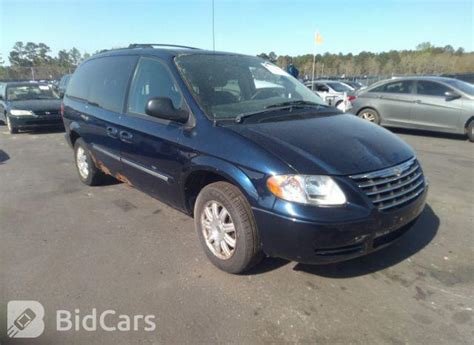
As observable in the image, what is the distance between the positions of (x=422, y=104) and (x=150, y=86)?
→ 7970 millimetres

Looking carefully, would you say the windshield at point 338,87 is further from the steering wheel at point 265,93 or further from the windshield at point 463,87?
the steering wheel at point 265,93

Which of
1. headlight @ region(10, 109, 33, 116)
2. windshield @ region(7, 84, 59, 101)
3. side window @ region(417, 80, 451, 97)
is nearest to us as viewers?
side window @ region(417, 80, 451, 97)

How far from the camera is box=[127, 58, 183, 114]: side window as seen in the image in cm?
347

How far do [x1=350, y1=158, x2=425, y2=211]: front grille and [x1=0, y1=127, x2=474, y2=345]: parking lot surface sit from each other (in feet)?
2.20

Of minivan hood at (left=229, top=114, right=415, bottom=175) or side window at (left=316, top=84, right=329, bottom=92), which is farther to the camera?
side window at (left=316, top=84, right=329, bottom=92)

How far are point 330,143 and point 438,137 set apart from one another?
801cm

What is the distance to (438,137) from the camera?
951 cm

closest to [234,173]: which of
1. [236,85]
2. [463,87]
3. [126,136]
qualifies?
[236,85]

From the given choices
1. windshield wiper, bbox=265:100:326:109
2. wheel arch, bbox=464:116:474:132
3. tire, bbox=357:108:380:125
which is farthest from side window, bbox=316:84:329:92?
windshield wiper, bbox=265:100:326:109

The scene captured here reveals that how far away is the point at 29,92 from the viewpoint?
39.1 ft

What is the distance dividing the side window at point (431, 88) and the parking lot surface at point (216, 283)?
18.1 ft

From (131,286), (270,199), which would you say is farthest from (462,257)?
(131,286)

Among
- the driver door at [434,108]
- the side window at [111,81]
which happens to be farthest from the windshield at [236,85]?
the driver door at [434,108]

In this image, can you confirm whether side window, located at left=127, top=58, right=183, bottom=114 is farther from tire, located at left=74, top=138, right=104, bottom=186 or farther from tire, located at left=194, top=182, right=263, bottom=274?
tire, located at left=74, top=138, right=104, bottom=186
